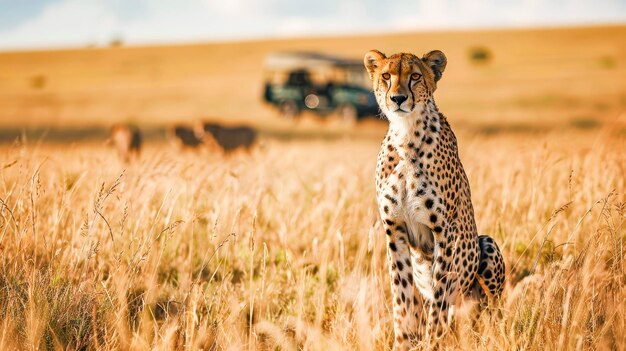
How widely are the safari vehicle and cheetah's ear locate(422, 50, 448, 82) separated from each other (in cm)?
2147

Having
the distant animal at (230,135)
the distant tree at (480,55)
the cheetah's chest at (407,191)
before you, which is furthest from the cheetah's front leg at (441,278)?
the distant tree at (480,55)

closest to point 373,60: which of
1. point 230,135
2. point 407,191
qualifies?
point 407,191

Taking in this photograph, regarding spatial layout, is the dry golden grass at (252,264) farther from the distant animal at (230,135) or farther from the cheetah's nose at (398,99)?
the distant animal at (230,135)

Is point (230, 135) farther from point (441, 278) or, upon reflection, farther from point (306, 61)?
point (306, 61)

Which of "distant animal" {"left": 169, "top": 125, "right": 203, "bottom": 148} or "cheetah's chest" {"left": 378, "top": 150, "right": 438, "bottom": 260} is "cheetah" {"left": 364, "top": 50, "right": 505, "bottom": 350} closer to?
"cheetah's chest" {"left": 378, "top": 150, "right": 438, "bottom": 260}

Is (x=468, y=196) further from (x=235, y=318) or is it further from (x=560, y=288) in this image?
(x=235, y=318)

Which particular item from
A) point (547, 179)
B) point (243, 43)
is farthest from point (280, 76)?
point (243, 43)

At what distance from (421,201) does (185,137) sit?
36.5 ft

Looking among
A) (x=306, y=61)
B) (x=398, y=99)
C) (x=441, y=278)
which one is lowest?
(x=441, y=278)

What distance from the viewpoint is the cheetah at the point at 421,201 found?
3.26 metres

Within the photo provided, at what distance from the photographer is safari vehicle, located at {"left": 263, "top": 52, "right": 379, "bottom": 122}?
25.0m

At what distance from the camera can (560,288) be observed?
3.33 meters

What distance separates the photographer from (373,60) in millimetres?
3400

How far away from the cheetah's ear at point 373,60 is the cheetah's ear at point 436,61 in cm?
20
